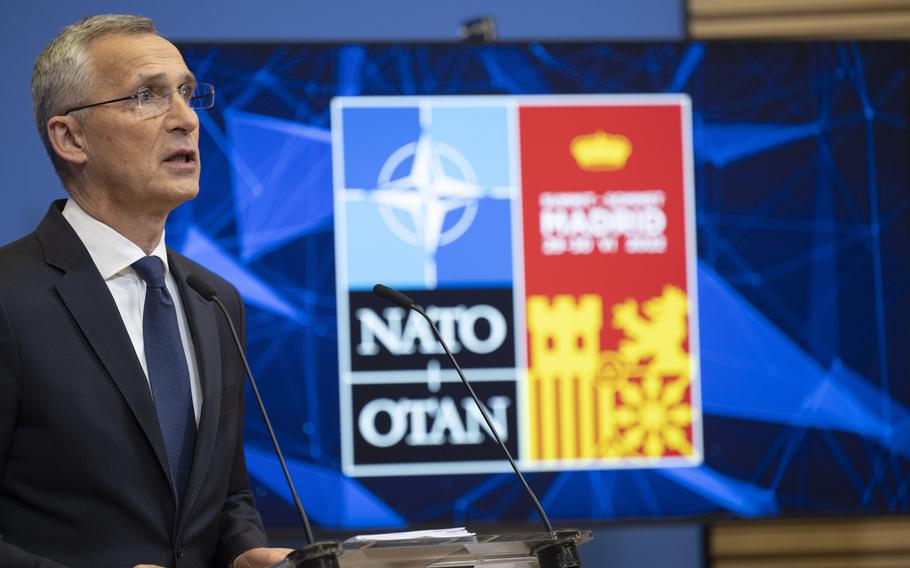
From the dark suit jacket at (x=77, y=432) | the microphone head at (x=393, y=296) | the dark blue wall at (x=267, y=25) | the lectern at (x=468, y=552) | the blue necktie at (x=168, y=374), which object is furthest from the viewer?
the dark blue wall at (x=267, y=25)

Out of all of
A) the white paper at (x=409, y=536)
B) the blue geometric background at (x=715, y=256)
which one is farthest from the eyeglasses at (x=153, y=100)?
the blue geometric background at (x=715, y=256)

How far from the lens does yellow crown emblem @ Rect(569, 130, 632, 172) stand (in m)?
3.78

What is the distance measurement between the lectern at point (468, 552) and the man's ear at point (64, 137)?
0.84 m

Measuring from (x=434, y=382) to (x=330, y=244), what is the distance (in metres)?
0.53

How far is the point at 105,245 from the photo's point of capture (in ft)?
6.50

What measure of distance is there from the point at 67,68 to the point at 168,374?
540 millimetres

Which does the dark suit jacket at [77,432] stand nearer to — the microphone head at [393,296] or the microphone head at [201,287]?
the microphone head at [201,287]

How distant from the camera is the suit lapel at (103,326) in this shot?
1866 millimetres

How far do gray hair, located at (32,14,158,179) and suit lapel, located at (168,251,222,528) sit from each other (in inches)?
11.3

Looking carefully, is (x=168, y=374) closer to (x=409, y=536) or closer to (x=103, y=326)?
(x=103, y=326)

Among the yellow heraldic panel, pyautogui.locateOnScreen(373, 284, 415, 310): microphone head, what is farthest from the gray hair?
the yellow heraldic panel

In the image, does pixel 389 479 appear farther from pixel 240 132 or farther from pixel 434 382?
pixel 240 132

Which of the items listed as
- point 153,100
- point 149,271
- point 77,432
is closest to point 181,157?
point 153,100

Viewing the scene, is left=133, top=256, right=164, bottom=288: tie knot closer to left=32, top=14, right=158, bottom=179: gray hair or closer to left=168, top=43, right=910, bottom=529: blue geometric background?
left=32, top=14, right=158, bottom=179: gray hair
